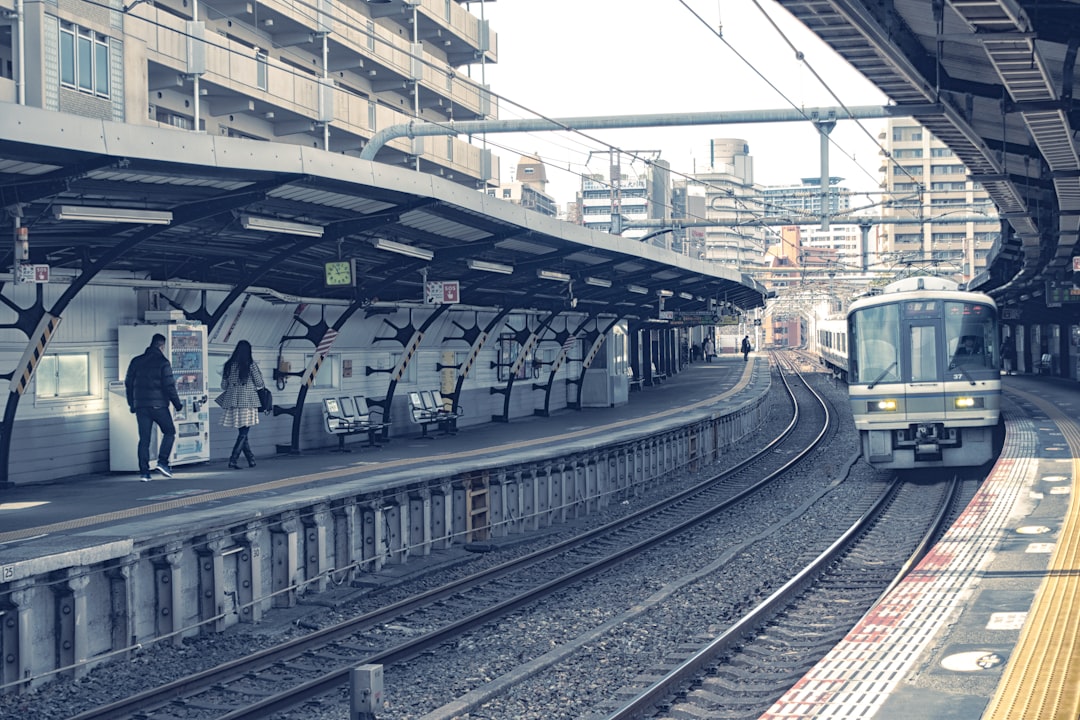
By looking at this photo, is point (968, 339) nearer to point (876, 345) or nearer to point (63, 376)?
point (876, 345)

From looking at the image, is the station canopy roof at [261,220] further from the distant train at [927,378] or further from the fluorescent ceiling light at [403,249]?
the distant train at [927,378]

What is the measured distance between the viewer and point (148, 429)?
44.4 feet

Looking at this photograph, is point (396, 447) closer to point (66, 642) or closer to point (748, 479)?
point (748, 479)

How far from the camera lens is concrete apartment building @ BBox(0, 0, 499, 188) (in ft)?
81.8

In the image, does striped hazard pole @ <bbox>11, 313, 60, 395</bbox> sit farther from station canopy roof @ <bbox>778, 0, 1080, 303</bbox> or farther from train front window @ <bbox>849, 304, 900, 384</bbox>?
train front window @ <bbox>849, 304, 900, 384</bbox>

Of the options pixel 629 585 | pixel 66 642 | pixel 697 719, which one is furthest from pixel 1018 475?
pixel 66 642

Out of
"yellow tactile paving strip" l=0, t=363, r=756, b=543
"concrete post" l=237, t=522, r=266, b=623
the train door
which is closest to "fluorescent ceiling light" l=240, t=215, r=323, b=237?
"yellow tactile paving strip" l=0, t=363, r=756, b=543

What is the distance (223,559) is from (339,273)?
20.3ft

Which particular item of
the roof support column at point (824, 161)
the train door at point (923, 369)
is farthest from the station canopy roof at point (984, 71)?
the train door at point (923, 369)

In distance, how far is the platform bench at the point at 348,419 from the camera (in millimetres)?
18875

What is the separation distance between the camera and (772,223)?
2414cm

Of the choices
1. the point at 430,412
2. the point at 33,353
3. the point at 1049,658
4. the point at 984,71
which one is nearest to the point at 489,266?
the point at 430,412

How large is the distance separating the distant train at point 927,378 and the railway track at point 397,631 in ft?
10.5

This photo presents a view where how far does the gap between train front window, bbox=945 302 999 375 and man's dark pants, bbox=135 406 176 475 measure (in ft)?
→ 37.7
